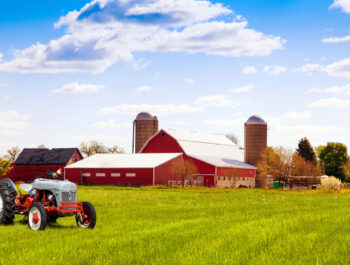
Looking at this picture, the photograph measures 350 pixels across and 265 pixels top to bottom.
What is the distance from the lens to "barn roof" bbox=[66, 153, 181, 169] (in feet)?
202

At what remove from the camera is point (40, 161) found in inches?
3113

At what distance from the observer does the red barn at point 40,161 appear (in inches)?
3066

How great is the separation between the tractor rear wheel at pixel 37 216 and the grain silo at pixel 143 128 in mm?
64752

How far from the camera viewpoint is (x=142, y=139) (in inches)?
3073

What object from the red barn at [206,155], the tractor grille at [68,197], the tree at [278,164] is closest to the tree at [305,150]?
the red barn at [206,155]

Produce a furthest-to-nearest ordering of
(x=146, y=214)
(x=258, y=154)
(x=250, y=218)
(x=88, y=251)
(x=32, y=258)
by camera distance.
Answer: (x=258, y=154), (x=146, y=214), (x=250, y=218), (x=88, y=251), (x=32, y=258)

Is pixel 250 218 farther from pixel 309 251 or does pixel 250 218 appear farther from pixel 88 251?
pixel 88 251

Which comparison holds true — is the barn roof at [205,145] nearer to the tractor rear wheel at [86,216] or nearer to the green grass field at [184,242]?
the tractor rear wheel at [86,216]

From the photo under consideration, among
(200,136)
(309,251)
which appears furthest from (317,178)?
(309,251)

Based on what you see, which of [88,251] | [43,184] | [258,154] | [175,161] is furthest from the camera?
[258,154]

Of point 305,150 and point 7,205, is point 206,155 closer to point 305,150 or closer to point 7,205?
point 305,150

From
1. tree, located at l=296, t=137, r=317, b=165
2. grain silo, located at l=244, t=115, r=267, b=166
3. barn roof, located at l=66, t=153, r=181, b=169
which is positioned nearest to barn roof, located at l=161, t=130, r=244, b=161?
grain silo, located at l=244, t=115, r=267, b=166

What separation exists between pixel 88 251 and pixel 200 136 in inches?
2711

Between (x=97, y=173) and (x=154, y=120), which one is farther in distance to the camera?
(x=154, y=120)
